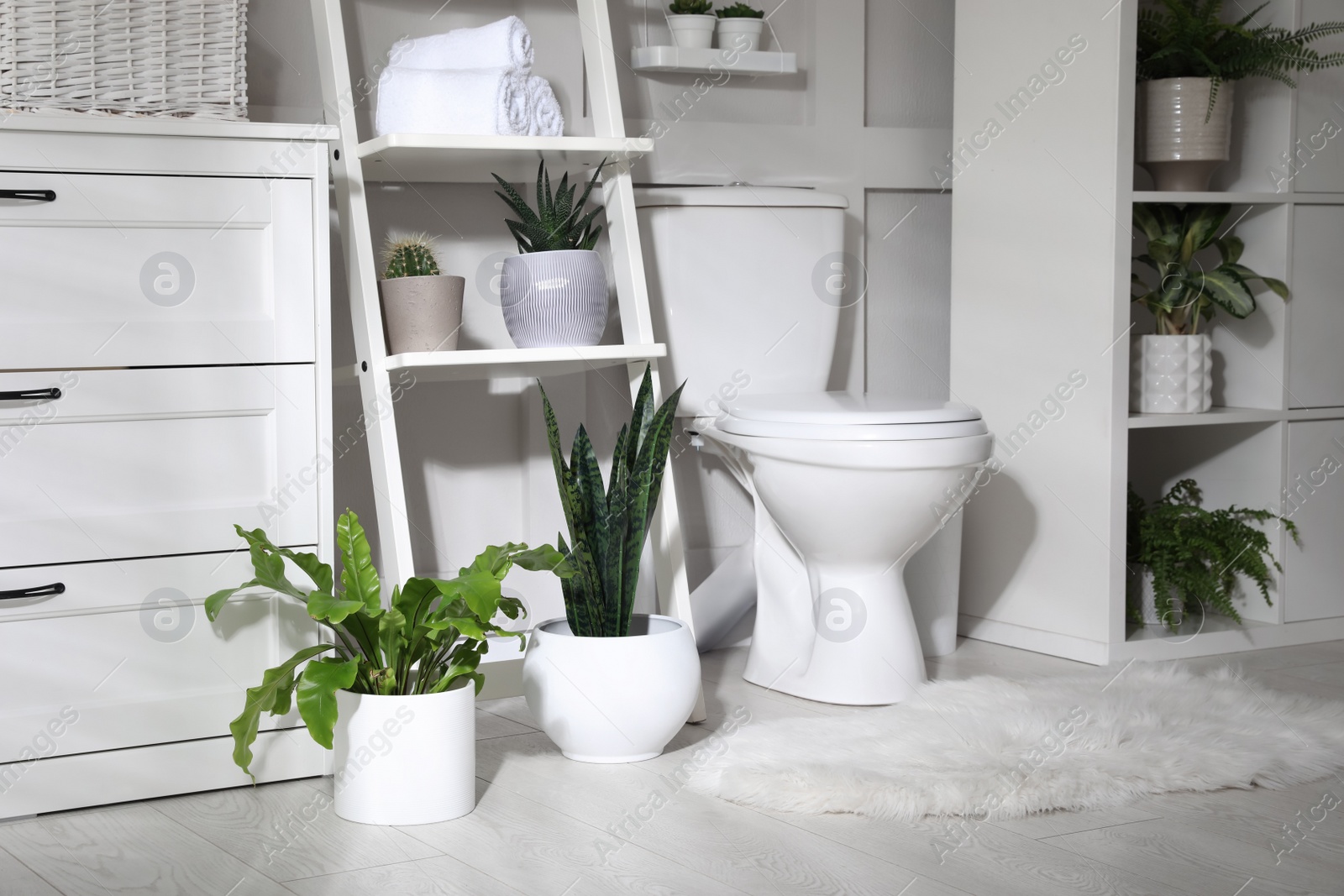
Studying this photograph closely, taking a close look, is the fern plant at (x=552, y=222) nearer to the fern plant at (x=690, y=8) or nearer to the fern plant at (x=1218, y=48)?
the fern plant at (x=690, y=8)

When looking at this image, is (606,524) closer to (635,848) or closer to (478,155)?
(635,848)

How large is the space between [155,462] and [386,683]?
37 centimetres

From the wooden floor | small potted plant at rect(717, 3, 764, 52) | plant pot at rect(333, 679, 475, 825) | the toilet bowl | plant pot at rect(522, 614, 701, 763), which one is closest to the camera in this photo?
the wooden floor

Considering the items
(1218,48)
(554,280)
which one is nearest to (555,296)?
(554,280)

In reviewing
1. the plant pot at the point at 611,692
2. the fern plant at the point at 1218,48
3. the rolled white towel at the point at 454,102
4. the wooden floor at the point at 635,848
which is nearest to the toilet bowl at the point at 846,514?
the plant pot at the point at 611,692

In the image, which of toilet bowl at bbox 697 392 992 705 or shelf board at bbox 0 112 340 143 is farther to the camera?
toilet bowl at bbox 697 392 992 705

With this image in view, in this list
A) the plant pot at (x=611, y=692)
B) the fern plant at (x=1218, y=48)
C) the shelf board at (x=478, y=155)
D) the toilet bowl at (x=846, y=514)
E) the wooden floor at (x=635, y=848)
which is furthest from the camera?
the fern plant at (x=1218, y=48)

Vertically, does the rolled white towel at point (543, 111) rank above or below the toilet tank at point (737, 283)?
above

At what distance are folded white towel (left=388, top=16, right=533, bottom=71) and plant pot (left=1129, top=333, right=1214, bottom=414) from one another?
116cm

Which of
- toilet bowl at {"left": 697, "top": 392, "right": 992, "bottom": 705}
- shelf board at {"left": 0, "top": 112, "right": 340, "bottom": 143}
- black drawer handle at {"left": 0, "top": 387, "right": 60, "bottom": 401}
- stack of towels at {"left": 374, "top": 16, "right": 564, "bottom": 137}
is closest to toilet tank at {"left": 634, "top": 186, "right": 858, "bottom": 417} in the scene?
toilet bowl at {"left": 697, "top": 392, "right": 992, "bottom": 705}

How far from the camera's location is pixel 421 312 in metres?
1.77

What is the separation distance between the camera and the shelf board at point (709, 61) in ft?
7.14

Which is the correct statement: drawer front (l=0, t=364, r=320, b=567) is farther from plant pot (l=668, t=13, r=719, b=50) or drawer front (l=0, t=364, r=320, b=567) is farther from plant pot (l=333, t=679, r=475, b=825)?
plant pot (l=668, t=13, r=719, b=50)

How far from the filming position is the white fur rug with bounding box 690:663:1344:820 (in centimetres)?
143
